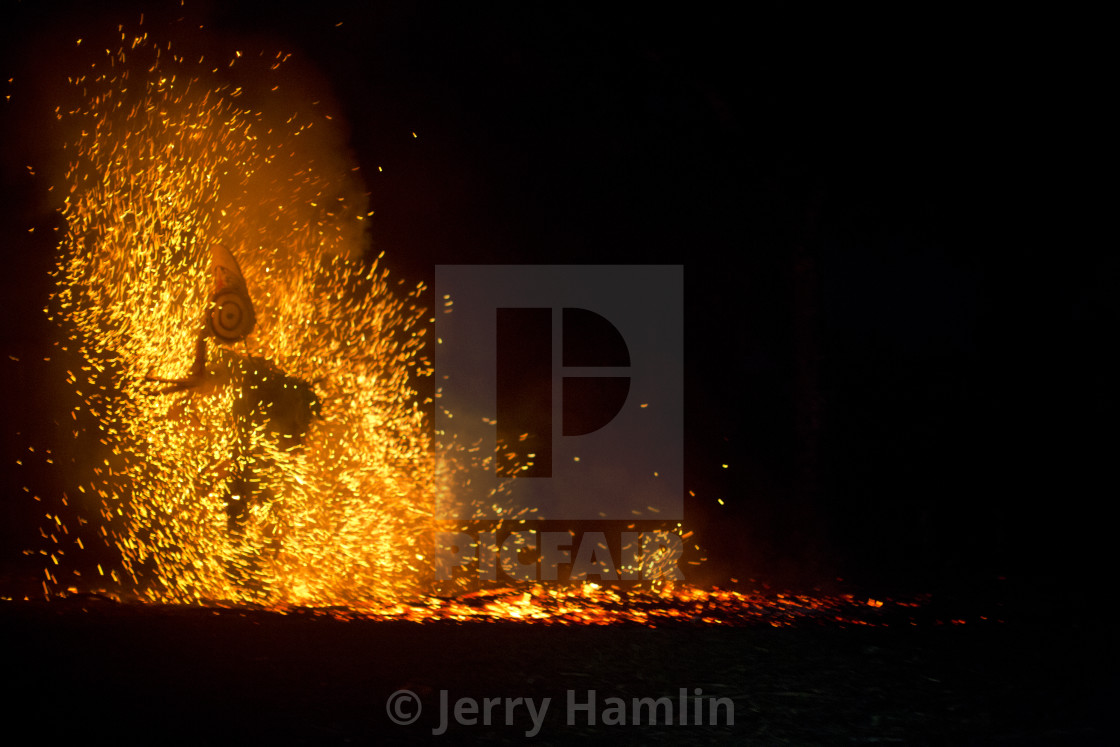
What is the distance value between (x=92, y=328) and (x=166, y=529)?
5.80 ft

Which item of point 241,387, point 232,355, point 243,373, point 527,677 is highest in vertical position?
point 232,355

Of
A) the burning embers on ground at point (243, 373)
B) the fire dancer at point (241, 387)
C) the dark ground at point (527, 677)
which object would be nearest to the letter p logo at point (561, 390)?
the burning embers on ground at point (243, 373)

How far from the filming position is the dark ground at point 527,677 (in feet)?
11.5

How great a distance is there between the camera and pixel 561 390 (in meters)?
7.65

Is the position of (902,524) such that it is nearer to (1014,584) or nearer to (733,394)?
(1014,584)

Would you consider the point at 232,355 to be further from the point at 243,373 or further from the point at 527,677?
→ the point at 527,677

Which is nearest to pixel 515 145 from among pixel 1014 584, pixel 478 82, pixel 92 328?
pixel 478 82

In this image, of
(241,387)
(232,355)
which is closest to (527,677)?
(241,387)

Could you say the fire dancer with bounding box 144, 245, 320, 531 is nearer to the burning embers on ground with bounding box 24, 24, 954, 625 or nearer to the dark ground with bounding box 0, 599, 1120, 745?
the burning embers on ground with bounding box 24, 24, 954, 625

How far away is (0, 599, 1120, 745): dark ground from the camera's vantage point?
352 centimetres

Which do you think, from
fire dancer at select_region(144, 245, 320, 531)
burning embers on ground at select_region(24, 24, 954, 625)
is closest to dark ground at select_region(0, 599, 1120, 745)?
burning embers on ground at select_region(24, 24, 954, 625)

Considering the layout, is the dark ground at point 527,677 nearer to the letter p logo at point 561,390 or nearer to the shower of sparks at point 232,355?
the shower of sparks at point 232,355

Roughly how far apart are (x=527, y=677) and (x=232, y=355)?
12.1ft

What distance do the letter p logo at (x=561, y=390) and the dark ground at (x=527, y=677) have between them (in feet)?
7.63
